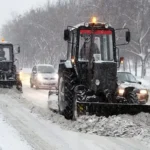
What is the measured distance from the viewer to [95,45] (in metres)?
9.99

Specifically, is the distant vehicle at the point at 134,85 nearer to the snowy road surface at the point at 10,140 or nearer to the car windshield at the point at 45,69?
the snowy road surface at the point at 10,140

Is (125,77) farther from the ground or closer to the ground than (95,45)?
closer to the ground

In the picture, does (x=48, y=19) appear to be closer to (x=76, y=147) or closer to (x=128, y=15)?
(x=128, y=15)

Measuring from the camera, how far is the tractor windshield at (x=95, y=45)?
32.6 feet

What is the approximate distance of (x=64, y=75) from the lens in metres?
10.1

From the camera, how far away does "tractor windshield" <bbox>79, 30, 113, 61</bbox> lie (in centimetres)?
993

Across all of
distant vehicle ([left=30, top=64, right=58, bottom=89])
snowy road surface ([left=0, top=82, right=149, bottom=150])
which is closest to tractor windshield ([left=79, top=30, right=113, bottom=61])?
snowy road surface ([left=0, top=82, right=149, bottom=150])

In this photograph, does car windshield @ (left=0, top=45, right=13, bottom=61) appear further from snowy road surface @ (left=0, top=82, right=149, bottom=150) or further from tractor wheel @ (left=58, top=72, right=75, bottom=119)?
tractor wheel @ (left=58, top=72, right=75, bottom=119)

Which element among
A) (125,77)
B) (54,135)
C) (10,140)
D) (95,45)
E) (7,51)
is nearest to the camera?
(10,140)

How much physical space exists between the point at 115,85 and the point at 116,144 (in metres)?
2.62

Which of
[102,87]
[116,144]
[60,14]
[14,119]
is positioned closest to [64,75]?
[102,87]

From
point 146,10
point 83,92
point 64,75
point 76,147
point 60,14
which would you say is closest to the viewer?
point 76,147

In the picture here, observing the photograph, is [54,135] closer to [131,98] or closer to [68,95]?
[68,95]

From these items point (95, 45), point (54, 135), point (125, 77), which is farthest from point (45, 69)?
point (54, 135)
